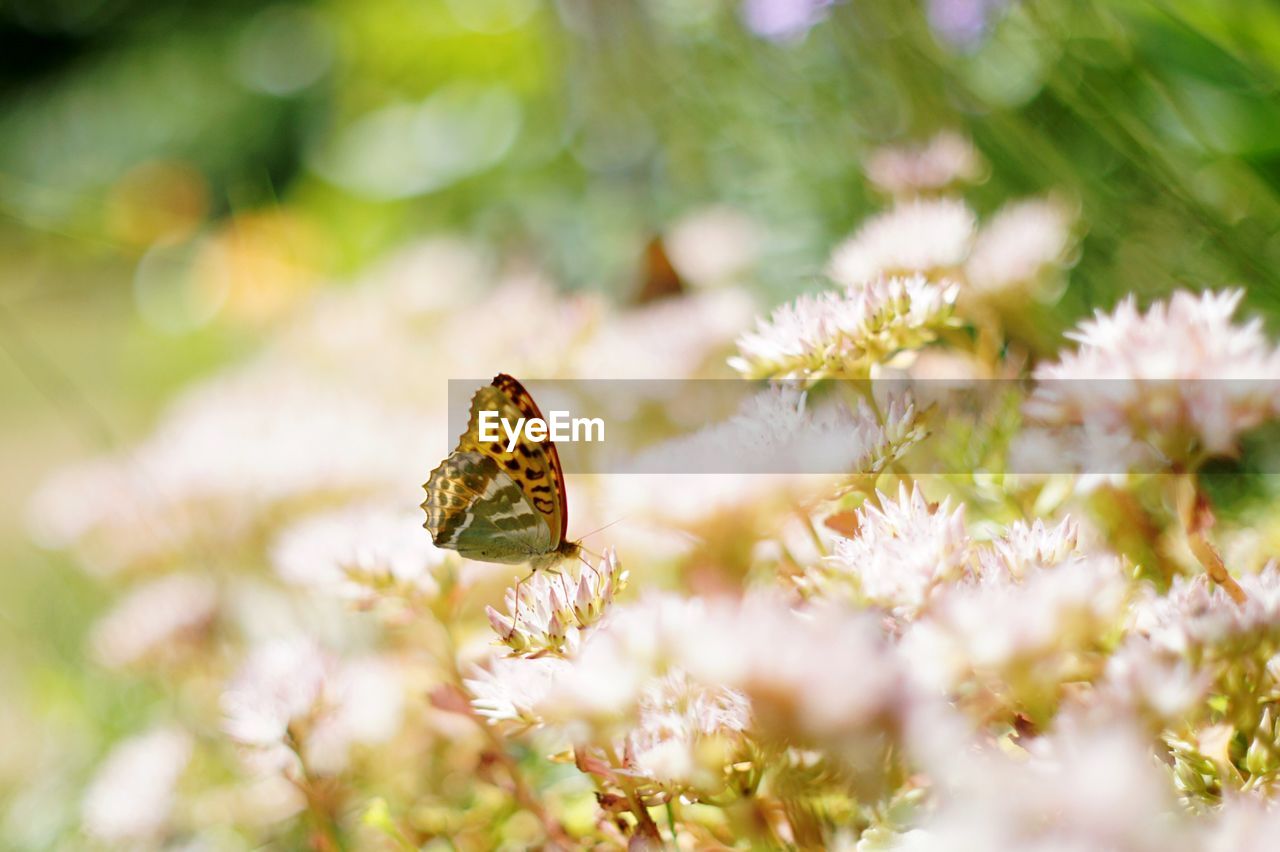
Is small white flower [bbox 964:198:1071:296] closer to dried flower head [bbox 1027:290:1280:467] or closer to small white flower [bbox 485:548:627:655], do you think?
dried flower head [bbox 1027:290:1280:467]

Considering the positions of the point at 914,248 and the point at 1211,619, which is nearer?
the point at 1211,619

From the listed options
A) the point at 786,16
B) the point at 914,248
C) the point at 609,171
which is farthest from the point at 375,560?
the point at 609,171

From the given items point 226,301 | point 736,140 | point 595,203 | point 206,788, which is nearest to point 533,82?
point 595,203

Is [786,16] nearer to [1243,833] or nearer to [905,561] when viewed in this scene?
[905,561]

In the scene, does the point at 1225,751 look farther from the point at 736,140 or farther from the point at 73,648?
the point at 73,648

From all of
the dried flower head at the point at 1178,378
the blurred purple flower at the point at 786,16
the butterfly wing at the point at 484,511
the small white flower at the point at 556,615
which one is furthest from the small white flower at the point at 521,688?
the blurred purple flower at the point at 786,16

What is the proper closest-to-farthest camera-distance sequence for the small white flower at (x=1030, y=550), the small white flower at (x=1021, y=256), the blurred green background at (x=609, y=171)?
the small white flower at (x=1030, y=550) → the small white flower at (x=1021, y=256) → the blurred green background at (x=609, y=171)

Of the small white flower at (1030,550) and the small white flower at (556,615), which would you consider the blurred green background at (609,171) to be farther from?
the small white flower at (556,615)
